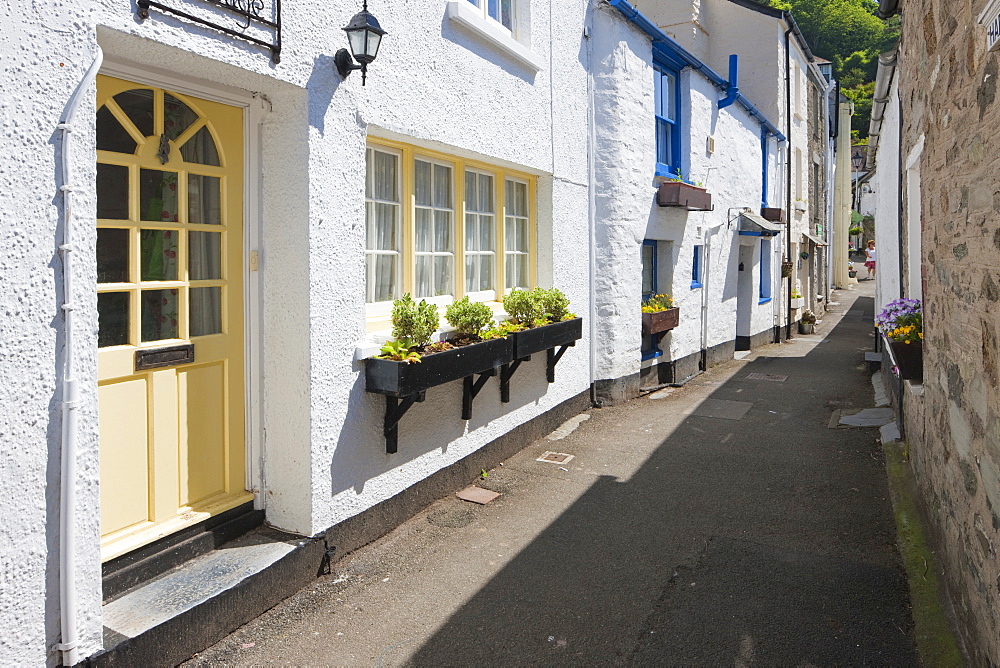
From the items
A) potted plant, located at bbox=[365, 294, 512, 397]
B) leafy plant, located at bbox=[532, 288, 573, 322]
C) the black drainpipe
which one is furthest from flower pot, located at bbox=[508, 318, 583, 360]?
the black drainpipe

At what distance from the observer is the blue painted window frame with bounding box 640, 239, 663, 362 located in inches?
422

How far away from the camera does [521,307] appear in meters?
6.80

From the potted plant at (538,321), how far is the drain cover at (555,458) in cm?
114

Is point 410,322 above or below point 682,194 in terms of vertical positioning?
below

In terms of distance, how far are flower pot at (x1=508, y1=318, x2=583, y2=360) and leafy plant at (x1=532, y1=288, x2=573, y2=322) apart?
113mm

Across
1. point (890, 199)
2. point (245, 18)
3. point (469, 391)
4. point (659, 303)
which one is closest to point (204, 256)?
point (245, 18)

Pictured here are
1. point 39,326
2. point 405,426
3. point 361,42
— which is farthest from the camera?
point 405,426

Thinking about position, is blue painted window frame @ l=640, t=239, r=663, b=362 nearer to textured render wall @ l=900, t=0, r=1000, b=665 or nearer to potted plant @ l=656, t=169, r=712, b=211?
potted plant @ l=656, t=169, r=712, b=211

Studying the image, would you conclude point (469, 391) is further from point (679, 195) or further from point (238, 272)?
point (679, 195)

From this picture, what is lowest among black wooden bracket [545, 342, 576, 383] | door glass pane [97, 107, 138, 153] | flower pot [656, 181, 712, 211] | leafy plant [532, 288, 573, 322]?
black wooden bracket [545, 342, 576, 383]

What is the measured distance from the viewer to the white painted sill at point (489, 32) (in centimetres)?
580

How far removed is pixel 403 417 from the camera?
17.7ft

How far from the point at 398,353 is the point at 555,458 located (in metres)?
2.86

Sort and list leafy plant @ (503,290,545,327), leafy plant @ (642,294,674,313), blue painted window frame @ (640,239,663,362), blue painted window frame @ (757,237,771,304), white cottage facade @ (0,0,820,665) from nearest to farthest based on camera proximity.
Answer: white cottage facade @ (0,0,820,665), leafy plant @ (503,290,545,327), leafy plant @ (642,294,674,313), blue painted window frame @ (640,239,663,362), blue painted window frame @ (757,237,771,304)
